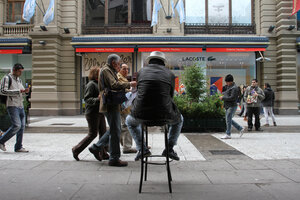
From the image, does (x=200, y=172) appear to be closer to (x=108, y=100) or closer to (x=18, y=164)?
(x=108, y=100)

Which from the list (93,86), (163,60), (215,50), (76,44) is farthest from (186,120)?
(76,44)

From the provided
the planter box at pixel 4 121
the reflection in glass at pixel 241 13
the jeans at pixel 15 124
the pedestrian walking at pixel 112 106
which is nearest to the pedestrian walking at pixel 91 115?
the pedestrian walking at pixel 112 106

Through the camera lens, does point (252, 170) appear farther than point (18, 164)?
No

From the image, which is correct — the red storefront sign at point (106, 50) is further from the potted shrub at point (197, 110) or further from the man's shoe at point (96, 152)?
the man's shoe at point (96, 152)

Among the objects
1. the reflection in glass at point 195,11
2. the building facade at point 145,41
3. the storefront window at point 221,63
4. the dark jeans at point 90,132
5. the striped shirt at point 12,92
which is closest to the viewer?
the dark jeans at point 90,132

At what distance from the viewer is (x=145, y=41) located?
53.3ft

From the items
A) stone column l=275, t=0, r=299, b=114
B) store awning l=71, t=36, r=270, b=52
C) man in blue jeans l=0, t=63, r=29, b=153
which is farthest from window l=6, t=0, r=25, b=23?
stone column l=275, t=0, r=299, b=114

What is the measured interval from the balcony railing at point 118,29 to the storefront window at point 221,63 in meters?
1.66

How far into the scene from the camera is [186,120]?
923 cm

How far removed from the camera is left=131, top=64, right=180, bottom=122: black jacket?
3.26m

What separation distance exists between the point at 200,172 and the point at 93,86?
2563 mm

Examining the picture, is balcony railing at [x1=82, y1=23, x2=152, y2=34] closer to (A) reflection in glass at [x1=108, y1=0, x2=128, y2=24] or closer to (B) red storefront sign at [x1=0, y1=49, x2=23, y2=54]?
(A) reflection in glass at [x1=108, y1=0, x2=128, y2=24]

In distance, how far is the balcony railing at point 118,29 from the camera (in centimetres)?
1738

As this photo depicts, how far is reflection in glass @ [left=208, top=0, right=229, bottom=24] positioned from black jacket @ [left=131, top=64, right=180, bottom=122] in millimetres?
15574
